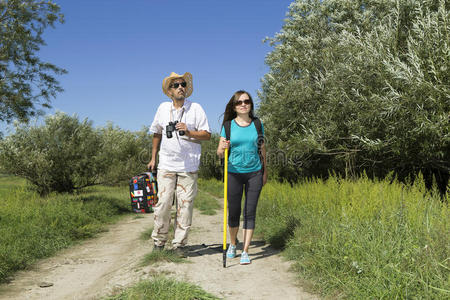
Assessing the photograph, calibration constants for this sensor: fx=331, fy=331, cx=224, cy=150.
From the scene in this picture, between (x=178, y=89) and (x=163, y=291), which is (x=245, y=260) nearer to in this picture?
(x=163, y=291)

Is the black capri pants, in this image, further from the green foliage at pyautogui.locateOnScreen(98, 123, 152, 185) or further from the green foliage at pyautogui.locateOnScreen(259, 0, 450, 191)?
the green foliage at pyautogui.locateOnScreen(98, 123, 152, 185)

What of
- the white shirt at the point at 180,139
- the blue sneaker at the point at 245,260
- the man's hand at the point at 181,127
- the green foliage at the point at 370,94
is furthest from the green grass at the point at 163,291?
the green foliage at the point at 370,94

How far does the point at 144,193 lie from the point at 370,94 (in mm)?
6506

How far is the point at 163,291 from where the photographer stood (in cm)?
328

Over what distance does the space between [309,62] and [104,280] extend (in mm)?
10260

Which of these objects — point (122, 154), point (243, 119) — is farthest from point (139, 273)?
point (122, 154)

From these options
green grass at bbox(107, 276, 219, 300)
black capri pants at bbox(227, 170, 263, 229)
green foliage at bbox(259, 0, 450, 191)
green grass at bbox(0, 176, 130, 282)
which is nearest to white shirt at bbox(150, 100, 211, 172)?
black capri pants at bbox(227, 170, 263, 229)

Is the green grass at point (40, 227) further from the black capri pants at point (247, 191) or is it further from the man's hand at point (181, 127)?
the black capri pants at point (247, 191)

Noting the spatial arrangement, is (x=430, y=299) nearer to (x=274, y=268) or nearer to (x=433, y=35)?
(x=274, y=268)

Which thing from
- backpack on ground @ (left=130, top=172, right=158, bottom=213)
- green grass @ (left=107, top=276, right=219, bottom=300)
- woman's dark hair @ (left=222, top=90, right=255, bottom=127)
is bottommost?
green grass @ (left=107, top=276, right=219, bottom=300)

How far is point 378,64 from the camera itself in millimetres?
8078

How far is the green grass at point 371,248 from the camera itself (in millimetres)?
3008

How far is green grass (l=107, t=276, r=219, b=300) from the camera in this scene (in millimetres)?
3193

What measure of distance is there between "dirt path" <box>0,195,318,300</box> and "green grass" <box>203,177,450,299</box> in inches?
13.1
